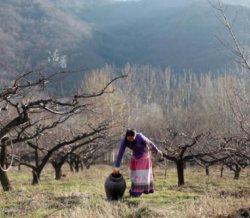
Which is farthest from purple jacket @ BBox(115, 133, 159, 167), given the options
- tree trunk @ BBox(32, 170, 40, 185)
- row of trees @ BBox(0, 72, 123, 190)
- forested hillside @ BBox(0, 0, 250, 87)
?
forested hillside @ BBox(0, 0, 250, 87)

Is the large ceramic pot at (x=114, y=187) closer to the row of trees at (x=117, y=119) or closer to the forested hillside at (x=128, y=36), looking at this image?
the row of trees at (x=117, y=119)

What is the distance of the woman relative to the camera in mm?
11086

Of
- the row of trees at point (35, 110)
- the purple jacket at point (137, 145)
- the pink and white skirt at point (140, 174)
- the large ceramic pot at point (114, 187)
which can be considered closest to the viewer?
the row of trees at point (35, 110)

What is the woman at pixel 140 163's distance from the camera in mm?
11086

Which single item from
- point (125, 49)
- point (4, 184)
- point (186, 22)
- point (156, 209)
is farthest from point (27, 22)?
point (156, 209)

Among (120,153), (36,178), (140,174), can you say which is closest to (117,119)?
(36,178)

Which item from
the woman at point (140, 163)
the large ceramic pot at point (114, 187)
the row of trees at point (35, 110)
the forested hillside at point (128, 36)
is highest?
the forested hillside at point (128, 36)

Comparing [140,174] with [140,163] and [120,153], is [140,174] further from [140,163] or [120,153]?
A: [120,153]

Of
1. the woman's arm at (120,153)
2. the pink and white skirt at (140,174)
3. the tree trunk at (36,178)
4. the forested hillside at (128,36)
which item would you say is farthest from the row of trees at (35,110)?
the forested hillside at (128,36)

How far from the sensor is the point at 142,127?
56531 mm

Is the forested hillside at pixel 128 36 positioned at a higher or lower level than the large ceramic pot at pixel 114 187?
higher

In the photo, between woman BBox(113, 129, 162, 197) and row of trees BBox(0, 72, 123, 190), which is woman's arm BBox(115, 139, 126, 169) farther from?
row of trees BBox(0, 72, 123, 190)

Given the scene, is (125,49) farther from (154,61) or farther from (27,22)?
(27,22)

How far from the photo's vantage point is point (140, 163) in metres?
11.4
